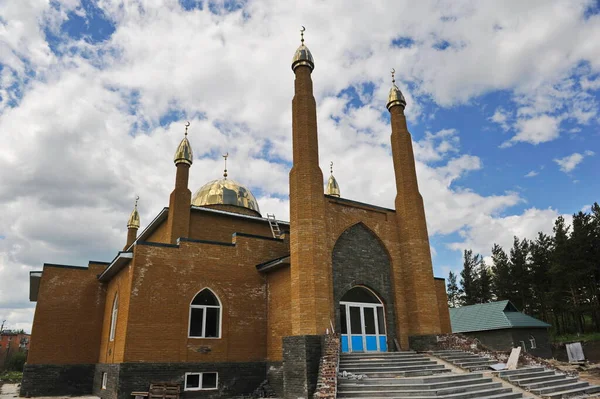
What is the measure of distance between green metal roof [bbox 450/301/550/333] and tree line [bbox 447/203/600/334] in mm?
7564

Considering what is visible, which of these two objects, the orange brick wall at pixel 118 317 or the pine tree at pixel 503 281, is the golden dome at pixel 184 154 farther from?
the pine tree at pixel 503 281

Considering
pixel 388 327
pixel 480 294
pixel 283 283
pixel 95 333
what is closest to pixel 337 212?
pixel 283 283

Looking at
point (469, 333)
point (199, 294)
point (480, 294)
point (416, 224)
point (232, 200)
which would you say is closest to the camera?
point (199, 294)

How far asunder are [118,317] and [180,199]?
5142 millimetres

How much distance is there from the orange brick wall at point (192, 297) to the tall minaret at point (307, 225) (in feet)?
8.43

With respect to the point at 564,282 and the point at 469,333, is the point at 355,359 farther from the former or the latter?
the point at 564,282

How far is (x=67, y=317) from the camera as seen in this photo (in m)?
16.5

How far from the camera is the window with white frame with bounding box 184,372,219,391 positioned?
1280cm

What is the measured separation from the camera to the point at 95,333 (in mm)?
16750

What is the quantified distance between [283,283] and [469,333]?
21112 millimetres

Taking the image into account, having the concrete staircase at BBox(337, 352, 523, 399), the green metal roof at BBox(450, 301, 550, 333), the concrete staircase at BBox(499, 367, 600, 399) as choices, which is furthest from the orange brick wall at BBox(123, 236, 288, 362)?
the green metal roof at BBox(450, 301, 550, 333)

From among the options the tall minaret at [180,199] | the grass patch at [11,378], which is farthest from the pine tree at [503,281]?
the grass patch at [11,378]

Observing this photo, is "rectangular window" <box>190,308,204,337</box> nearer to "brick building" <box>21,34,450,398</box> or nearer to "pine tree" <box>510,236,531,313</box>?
"brick building" <box>21,34,450,398</box>

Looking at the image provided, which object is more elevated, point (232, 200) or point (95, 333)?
point (232, 200)
